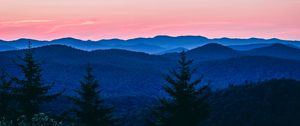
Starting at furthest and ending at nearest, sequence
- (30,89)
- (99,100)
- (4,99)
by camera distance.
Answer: (4,99), (99,100), (30,89)

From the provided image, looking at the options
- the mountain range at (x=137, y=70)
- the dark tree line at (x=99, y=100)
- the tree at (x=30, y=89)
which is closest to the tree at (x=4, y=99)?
the dark tree line at (x=99, y=100)

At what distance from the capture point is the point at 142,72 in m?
143

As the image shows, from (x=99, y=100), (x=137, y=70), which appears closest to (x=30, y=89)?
(x=99, y=100)

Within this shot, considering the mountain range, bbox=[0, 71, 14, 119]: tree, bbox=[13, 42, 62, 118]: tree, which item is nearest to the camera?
bbox=[13, 42, 62, 118]: tree

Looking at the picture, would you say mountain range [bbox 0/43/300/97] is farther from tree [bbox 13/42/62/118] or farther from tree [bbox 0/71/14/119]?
tree [bbox 13/42/62/118]

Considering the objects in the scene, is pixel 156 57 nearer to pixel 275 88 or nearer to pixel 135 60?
pixel 135 60

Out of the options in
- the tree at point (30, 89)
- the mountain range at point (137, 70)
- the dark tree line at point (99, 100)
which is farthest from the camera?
the mountain range at point (137, 70)

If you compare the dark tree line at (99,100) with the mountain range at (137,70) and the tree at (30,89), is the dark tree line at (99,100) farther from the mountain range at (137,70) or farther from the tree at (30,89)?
the mountain range at (137,70)

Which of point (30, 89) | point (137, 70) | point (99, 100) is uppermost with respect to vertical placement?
point (30, 89)

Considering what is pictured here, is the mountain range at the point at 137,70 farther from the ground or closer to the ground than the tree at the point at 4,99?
closer to the ground

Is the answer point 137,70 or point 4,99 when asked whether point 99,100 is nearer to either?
point 4,99

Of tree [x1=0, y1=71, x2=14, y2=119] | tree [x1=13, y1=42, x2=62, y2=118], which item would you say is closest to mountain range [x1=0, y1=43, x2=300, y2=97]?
tree [x1=0, y1=71, x2=14, y2=119]

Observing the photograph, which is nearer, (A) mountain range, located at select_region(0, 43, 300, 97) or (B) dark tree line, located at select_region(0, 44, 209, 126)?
(B) dark tree line, located at select_region(0, 44, 209, 126)

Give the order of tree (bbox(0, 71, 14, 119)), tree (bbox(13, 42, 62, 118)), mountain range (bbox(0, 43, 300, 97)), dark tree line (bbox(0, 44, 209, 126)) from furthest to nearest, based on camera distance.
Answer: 1. mountain range (bbox(0, 43, 300, 97))
2. tree (bbox(0, 71, 14, 119))
3. tree (bbox(13, 42, 62, 118))
4. dark tree line (bbox(0, 44, 209, 126))
